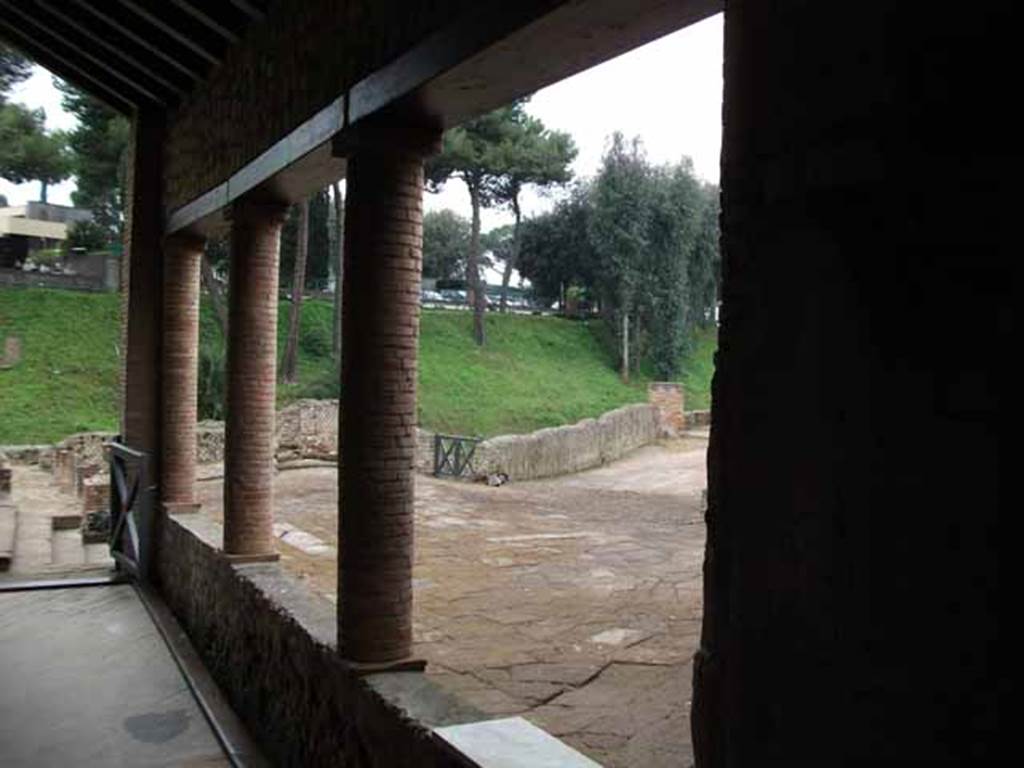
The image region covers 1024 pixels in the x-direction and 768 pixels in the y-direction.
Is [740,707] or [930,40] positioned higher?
[930,40]

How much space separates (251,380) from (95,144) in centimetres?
2130

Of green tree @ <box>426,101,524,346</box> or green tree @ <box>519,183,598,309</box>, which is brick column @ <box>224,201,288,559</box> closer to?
green tree @ <box>426,101,524,346</box>

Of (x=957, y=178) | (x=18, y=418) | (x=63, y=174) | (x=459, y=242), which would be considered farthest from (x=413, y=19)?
(x=459, y=242)

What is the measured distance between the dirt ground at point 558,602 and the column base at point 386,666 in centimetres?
29

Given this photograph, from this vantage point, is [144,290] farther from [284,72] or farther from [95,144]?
[95,144]

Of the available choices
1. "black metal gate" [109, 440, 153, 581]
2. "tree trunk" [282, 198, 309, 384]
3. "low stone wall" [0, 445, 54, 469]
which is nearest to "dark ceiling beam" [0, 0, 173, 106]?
"black metal gate" [109, 440, 153, 581]

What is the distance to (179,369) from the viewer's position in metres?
9.29

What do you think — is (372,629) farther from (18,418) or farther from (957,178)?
(18,418)

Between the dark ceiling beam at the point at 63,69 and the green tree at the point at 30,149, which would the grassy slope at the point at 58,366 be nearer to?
the green tree at the point at 30,149

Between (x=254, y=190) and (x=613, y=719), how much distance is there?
172 inches

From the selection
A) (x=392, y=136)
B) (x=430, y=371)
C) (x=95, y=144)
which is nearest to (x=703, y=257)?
(x=430, y=371)

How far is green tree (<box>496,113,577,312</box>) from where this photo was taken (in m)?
30.0

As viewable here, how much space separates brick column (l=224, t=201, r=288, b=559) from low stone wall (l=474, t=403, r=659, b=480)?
9.85 metres

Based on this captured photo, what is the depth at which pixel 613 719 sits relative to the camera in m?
4.15
